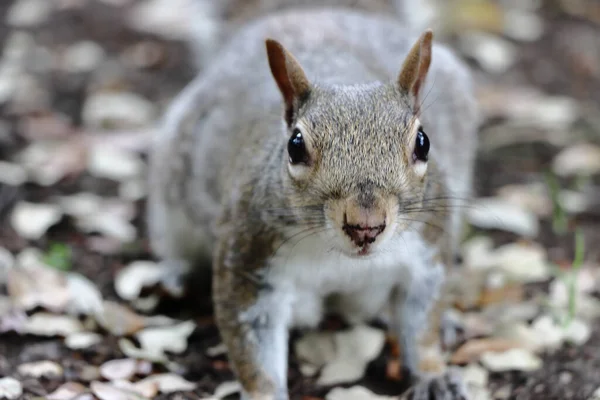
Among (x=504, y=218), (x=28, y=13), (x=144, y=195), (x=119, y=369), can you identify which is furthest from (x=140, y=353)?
(x=28, y=13)

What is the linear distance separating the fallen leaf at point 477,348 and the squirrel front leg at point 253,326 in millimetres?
619

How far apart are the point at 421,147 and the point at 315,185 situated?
0.27 metres

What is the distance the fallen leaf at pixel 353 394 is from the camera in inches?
109

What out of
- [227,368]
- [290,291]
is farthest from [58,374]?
[290,291]

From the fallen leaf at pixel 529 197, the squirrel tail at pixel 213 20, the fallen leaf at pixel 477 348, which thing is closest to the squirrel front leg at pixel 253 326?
the fallen leaf at pixel 477 348

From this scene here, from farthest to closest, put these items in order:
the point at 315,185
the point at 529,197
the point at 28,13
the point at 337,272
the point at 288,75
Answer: the point at 28,13, the point at 529,197, the point at 337,272, the point at 288,75, the point at 315,185

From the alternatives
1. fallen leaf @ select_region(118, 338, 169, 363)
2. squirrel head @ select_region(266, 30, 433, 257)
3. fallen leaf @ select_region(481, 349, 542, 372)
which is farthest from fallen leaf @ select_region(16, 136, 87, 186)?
fallen leaf @ select_region(481, 349, 542, 372)

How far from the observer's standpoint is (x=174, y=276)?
3.39 meters

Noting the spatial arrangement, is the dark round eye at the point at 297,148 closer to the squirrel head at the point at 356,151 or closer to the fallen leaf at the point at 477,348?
the squirrel head at the point at 356,151

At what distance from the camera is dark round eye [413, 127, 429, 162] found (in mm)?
2352

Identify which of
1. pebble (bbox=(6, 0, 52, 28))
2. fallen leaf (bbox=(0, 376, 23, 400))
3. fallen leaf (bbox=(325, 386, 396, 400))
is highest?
pebble (bbox=(6, 0, 52, 28))

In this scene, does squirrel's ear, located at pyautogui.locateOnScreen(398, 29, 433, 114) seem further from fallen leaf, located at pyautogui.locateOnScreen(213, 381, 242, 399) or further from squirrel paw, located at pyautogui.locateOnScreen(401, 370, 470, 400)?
fallen leaf, located at pyautogui.locateOnScreen(213, 381, 242, 399)

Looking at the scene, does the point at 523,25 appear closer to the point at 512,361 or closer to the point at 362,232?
the point at 512,361

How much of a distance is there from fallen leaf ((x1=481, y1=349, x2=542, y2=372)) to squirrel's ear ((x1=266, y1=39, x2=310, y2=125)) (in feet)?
3.25
